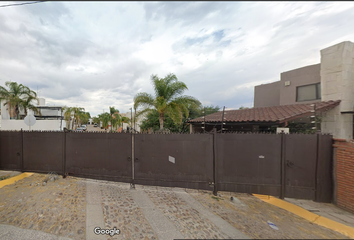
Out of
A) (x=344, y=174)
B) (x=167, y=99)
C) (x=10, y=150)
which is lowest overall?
(x=344, y=174)

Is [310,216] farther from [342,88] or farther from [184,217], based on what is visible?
[342,88]

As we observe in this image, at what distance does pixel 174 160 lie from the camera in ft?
14.7

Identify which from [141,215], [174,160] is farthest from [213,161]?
[141,215]

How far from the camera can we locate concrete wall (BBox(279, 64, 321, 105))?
1003 cm

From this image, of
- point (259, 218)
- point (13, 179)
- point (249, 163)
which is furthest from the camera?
point (13, 179)

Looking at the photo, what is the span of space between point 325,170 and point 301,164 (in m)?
0.62

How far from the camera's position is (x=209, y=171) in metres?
4.34

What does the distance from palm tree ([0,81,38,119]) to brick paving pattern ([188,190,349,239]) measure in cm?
2533

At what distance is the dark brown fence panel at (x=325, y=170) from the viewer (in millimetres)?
4004

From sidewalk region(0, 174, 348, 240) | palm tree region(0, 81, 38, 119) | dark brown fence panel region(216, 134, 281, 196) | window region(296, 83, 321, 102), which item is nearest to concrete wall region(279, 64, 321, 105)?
window region(296, 83, 321, 102)

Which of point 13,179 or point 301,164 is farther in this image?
point 13,179

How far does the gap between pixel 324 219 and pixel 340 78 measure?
769 centimetres

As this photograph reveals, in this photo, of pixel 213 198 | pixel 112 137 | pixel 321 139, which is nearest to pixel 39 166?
pixel 112 137

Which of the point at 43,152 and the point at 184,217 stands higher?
the point at 43,152
